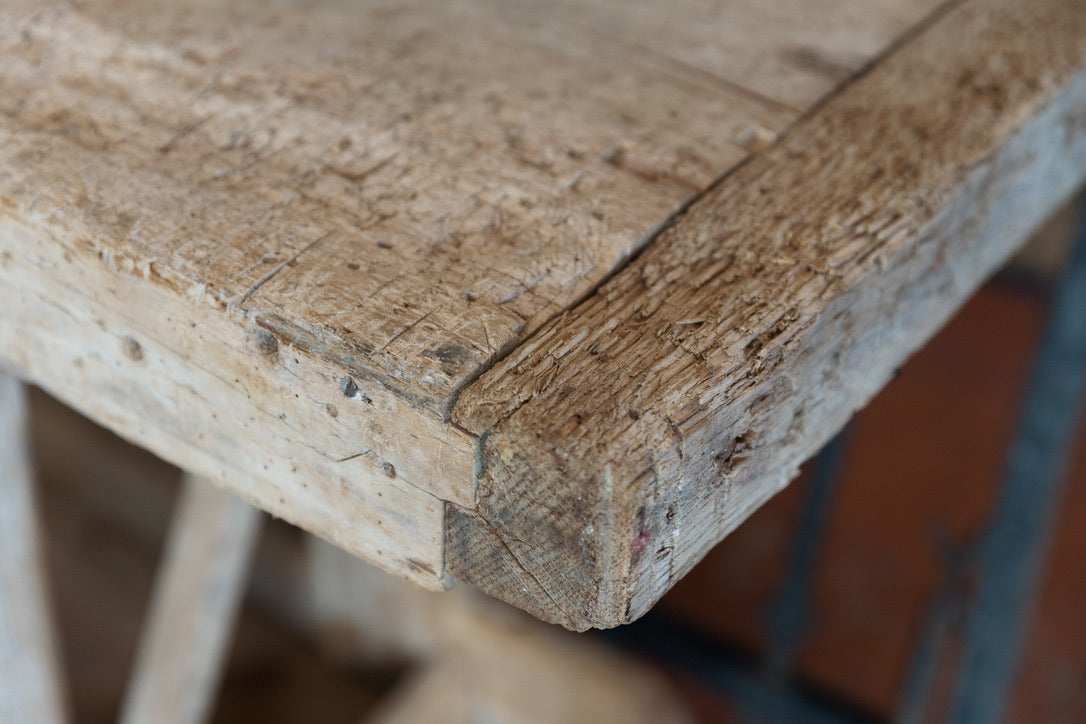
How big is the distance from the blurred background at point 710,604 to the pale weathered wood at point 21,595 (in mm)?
907

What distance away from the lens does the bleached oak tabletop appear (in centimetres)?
45

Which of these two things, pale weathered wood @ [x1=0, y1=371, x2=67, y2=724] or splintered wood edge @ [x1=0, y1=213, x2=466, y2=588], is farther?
pale weathered wood @ [x1=0, y1=371, x2=67, y2=724]

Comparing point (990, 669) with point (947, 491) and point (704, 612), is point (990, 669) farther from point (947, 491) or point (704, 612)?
point (704, 612)

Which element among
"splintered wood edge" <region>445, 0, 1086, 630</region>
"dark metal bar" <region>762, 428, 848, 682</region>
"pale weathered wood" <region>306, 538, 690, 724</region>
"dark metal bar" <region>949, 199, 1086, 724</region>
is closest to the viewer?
"splintered wood edge" <region>445, 0, 1086, 630</region>

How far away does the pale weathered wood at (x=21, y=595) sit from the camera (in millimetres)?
937

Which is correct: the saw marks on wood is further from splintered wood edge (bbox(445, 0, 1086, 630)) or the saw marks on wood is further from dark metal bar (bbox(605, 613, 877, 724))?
dark metal bar (bbox(605, 613, 877, 724))

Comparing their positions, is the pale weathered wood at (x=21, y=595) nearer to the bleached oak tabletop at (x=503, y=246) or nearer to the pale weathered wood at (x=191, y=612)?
the pale weathered wood at (x=191, y=612)

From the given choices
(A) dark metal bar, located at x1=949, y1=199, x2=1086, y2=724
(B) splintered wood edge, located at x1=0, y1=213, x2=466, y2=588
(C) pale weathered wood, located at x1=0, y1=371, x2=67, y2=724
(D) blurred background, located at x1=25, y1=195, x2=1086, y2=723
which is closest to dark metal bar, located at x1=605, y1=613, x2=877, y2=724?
(D) blurred background, located at x1=25, y1=195, x2=1086, y2=723

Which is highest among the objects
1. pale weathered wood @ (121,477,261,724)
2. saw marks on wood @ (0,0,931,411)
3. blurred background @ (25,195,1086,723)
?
saw marks on wood @ (0,0,931,411)

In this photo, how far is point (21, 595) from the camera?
1.01 metres

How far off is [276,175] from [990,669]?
4.24 feet

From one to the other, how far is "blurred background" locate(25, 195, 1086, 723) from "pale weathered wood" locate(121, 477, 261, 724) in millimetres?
622

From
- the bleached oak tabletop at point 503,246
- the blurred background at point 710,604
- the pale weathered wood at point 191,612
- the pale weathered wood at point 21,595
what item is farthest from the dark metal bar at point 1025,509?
the pale weathered wood at point 21,595

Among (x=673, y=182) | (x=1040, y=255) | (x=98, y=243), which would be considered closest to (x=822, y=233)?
(x=673, y=182)
